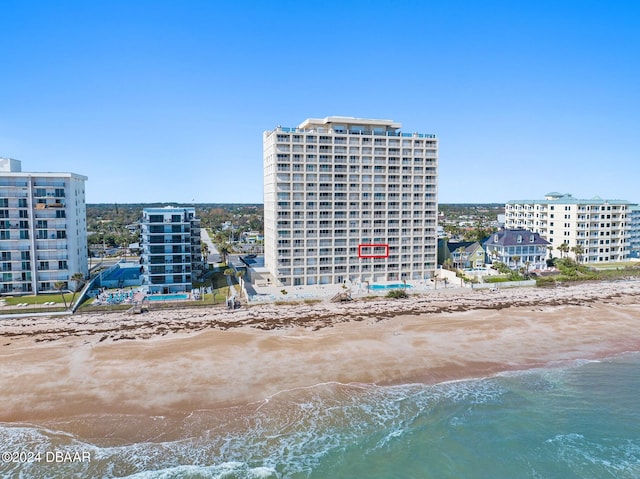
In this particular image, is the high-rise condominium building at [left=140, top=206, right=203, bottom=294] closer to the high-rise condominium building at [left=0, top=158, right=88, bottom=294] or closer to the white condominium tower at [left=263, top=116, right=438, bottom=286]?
the high-rise condominium building at [left=0, top=158, right=88, bottom=294]

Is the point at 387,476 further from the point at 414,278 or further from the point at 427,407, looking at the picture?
the point at 414,278

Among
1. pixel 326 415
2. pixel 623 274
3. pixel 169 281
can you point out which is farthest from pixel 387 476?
pixel 623 274

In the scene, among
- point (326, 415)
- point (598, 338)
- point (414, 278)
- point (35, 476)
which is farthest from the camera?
point (414, 278)

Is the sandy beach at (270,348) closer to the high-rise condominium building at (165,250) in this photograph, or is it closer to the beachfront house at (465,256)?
the high-rise condominium building at (165,250)

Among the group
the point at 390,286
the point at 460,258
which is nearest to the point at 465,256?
the point at 460,258

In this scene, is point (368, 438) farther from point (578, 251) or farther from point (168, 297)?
point (578, 251)

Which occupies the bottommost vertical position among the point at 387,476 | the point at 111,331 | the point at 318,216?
Answer: the point at 387,476
